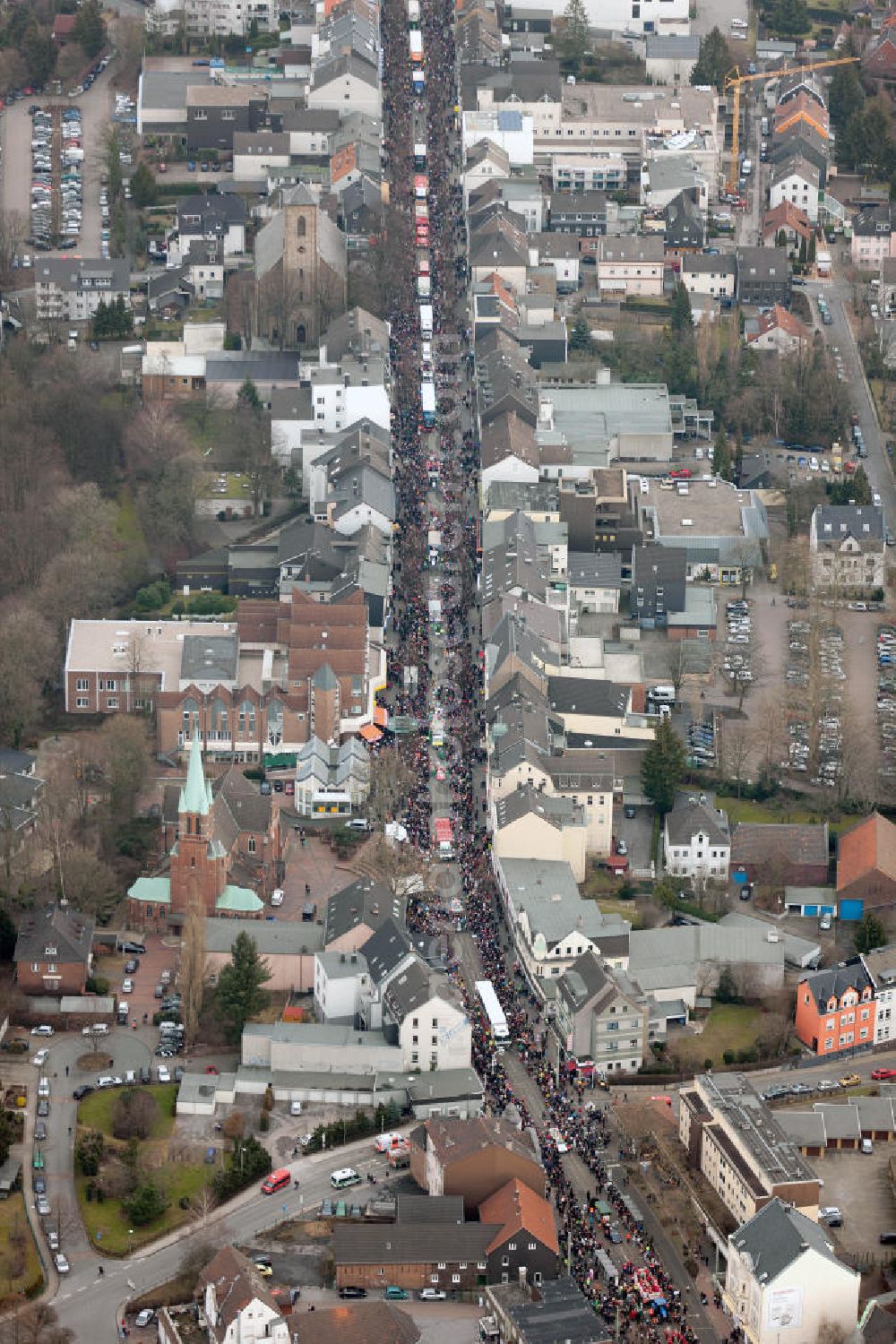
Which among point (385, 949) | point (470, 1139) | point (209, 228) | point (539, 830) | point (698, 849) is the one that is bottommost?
point (698, 849)

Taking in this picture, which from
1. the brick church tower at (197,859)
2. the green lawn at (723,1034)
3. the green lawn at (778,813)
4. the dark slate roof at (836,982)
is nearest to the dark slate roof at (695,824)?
the green lawn at (778,813)

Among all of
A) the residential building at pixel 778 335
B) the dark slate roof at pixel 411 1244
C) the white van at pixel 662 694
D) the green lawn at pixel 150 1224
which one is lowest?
the green lawn at pixel 150 1224

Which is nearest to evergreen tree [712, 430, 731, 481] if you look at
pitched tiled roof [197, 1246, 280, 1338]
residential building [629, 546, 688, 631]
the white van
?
residential building [629, 546, 688, 631]

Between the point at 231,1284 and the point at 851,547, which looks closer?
the point at 231,1284

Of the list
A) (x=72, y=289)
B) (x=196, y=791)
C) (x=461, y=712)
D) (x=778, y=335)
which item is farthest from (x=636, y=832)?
(x=72, y=289)

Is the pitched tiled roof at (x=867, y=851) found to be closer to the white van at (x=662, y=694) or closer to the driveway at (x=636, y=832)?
the driveway at (x=636, y=832)

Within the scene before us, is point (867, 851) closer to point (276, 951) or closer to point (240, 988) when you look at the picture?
point (276, 951)
